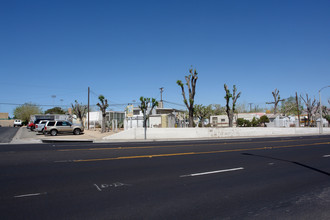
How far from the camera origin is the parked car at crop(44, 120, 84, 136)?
31.4 m

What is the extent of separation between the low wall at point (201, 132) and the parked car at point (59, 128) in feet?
24.6

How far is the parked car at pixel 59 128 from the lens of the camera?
31372mm

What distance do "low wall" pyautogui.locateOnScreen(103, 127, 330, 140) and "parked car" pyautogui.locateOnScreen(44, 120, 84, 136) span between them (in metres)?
7.50

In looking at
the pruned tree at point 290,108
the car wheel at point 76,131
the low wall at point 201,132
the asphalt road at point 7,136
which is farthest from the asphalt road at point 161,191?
the pruned tree at point 290,108

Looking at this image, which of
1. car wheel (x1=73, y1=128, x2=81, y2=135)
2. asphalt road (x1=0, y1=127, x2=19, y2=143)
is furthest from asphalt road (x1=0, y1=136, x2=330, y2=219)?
car wheel (x1=73, y1=128, x2=81, y2=135)

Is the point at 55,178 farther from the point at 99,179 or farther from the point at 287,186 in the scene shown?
the point at 287,186

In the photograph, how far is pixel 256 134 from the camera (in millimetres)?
38156

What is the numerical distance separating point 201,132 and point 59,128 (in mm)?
16908

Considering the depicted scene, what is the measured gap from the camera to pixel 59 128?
31.9 m

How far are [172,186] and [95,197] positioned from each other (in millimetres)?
2174

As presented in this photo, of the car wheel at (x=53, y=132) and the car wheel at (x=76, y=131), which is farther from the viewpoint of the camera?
the car wheel at (x=76, y=131)

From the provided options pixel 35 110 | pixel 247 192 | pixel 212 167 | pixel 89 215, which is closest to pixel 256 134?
pixel 212 167

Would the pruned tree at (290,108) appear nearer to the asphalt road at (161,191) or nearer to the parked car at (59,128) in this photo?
the parked car at (59,128)

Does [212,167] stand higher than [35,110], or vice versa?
[35,110]
